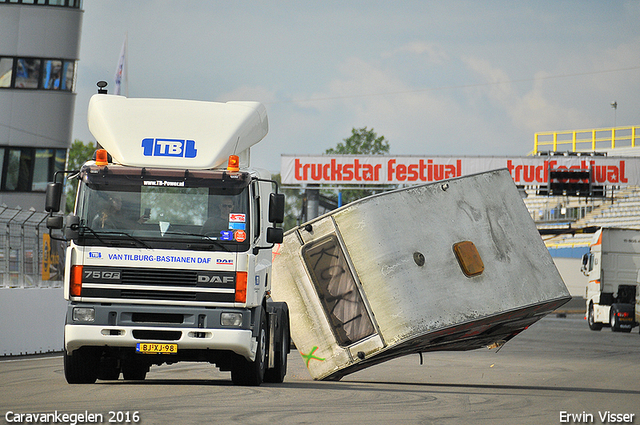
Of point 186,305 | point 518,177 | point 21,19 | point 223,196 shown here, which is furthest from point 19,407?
point 518,177

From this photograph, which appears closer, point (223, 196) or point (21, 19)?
point (223, 196)

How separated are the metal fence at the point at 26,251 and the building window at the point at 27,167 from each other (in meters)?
18.0

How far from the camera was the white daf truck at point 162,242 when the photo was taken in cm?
1122

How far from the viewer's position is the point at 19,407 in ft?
31.1

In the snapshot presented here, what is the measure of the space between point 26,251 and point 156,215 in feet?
26.0

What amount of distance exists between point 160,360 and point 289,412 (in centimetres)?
294

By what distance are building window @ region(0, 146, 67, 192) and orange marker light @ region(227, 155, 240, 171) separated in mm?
26600

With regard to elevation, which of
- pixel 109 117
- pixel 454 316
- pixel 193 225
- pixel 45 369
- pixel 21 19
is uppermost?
pixel 21 19

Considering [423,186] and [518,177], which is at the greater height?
[518,177]

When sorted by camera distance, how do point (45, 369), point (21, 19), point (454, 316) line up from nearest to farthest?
point (454, 316)
point (45, 369)
point (21, 19)

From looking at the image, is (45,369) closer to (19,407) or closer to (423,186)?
(19,407)

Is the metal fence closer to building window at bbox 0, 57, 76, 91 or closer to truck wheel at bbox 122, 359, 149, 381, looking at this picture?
truck wheel at bbox 122, 359, 149, 381

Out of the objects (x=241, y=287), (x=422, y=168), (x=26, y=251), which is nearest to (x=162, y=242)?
(x=241, y=287)

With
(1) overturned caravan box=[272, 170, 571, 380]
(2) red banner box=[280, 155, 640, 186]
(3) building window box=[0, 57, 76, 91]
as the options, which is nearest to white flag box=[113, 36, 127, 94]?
(3) building window box=[0, 57, 76, 91]
